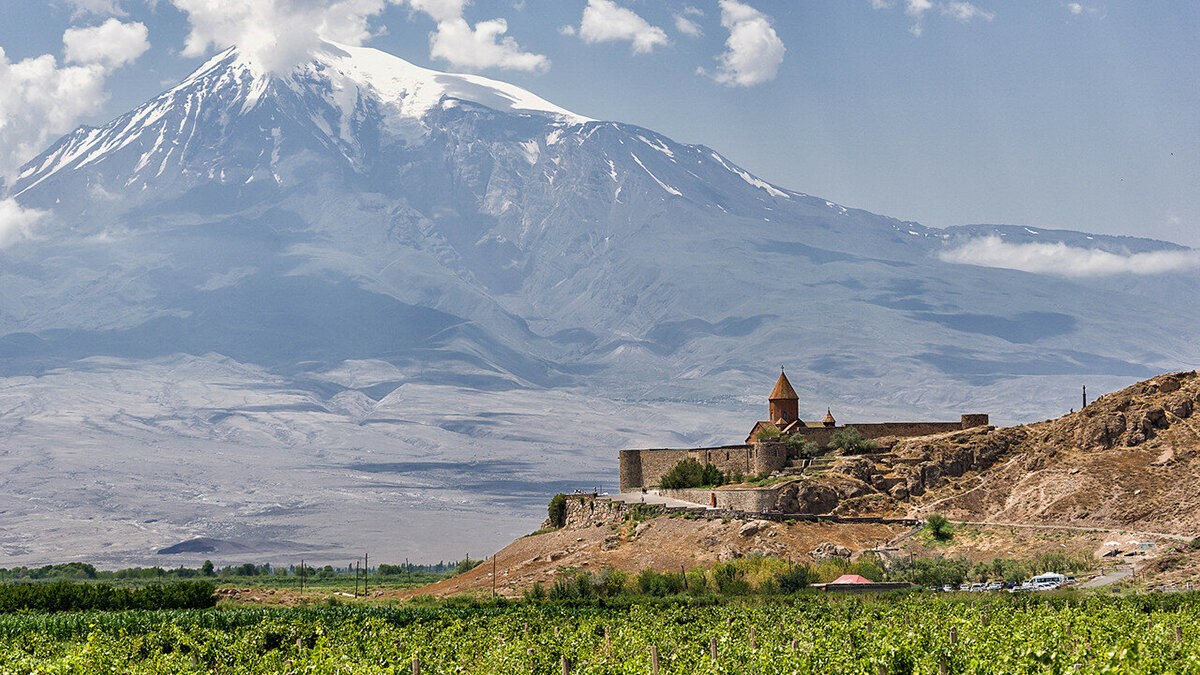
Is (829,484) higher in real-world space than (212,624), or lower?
higher

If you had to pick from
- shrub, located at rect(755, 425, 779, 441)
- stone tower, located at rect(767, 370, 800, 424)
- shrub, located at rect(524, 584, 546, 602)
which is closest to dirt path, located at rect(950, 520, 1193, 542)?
shrub, located at rect(755, 425, 779, 441)

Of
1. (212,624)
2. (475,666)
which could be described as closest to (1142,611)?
(475,666)

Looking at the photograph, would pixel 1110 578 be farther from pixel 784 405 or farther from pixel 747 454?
pixel 784 405

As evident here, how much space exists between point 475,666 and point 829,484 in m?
42.6

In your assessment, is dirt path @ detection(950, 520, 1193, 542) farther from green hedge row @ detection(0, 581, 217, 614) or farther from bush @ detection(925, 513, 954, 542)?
green hedge row @ detection(0, 581, 217, 614)

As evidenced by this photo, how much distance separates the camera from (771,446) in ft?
252

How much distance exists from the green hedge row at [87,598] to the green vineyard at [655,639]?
697 centimetres

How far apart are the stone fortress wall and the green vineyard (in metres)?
26.2

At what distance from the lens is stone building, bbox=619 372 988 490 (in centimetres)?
7700

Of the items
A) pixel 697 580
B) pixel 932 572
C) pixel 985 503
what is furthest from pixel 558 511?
pixel 932 572

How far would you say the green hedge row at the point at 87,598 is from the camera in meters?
52.0

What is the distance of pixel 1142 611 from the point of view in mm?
40562

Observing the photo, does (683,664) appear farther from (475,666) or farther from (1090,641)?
(1090,641)

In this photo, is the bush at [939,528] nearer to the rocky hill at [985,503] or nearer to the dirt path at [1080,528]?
the rocky hill at [985,503]
